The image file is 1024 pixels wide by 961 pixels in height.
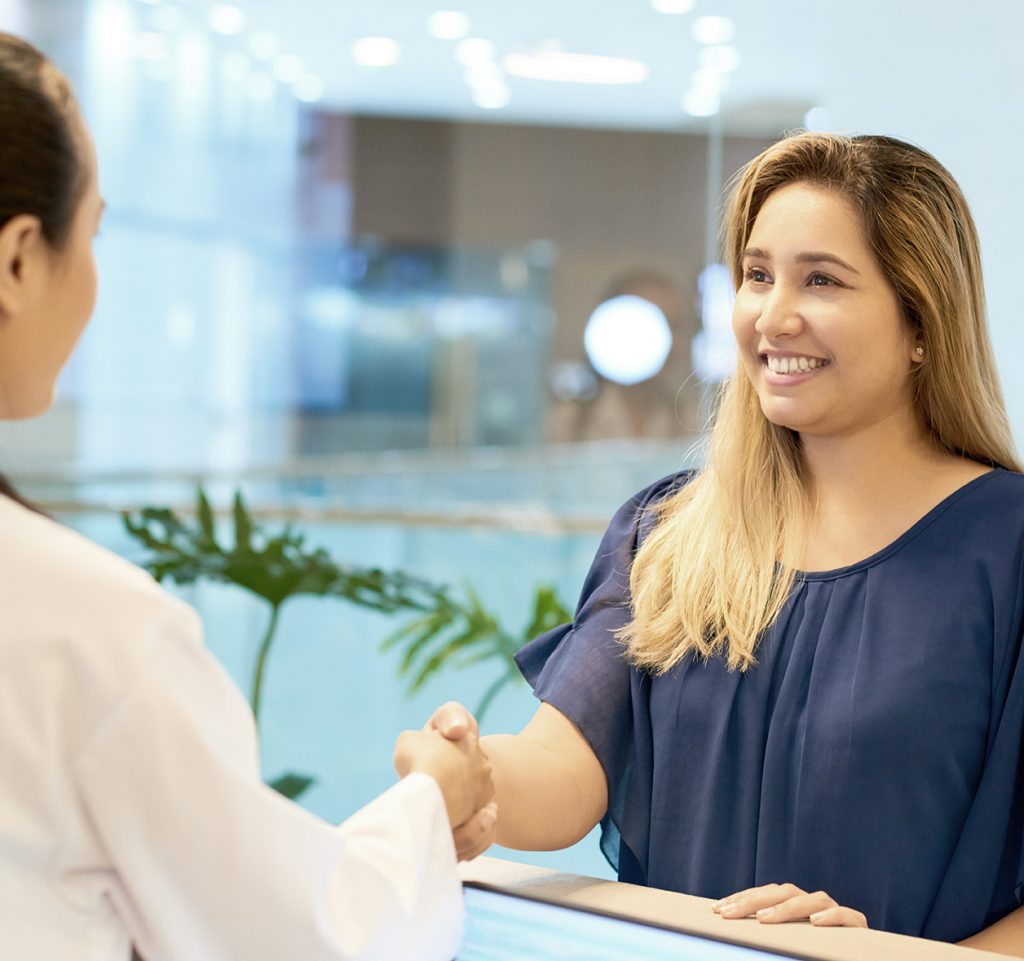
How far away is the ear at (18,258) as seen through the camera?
85 centimetres

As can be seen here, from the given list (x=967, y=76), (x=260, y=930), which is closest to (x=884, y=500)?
(x=260, y=930)

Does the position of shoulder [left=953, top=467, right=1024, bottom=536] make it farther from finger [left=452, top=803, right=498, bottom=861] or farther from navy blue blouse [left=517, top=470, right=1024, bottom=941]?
finger [left=452, top=803, right=498, bottom=861]

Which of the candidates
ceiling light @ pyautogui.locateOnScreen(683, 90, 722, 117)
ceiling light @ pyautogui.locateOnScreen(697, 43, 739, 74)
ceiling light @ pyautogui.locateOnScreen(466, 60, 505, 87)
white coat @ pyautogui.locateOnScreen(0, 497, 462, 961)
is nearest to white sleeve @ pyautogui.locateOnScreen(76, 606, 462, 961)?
white coat @ pyautogui.locateOnScreen(0, 497, 462, 961)

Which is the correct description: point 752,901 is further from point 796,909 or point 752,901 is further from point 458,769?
point 458,769

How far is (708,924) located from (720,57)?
328 inches

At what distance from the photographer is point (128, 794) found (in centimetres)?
81

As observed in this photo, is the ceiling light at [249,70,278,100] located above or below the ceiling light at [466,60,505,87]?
below

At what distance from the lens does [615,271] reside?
11430 millimetres

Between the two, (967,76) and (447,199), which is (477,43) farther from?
(967,76)

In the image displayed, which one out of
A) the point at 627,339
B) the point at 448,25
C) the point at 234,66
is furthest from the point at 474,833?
the point at 627,339

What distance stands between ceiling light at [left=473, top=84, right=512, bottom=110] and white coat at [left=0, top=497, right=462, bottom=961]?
9.80 meters

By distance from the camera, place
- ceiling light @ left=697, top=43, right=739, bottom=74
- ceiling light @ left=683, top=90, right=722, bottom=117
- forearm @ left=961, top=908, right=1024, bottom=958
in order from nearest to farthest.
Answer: forearm @ left=961, top=908, right=1024, bottom=958, ceiling light @ left=697, top=43, right=739, bottom=74, ceiling light @ left=683, top=90, right=722, bottom=117

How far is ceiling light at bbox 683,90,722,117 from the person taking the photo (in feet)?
33.0

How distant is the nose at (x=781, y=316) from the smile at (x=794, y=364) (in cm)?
3
